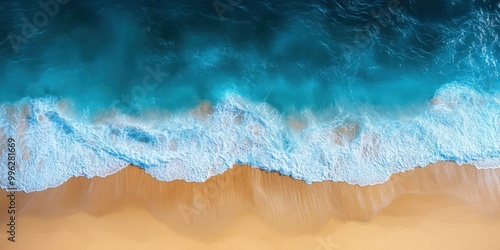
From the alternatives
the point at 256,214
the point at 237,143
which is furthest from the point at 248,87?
the point at 256,214

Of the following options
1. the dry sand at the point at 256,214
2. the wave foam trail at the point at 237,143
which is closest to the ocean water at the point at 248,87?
the wave foam trail at the point at 237,143

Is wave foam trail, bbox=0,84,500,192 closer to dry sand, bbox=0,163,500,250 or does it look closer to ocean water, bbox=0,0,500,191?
ocean water, bbox=0,0,500,191

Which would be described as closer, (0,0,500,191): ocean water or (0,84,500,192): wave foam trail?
(0,84,500,192): wave foam trail

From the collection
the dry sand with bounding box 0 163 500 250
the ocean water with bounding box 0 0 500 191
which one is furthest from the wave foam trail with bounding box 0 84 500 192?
the dry sand with bounding box 0 163 500 250

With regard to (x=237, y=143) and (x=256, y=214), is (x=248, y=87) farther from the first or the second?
(x=256, y=214)

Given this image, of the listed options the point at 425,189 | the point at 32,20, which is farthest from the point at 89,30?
the point at 425,189
